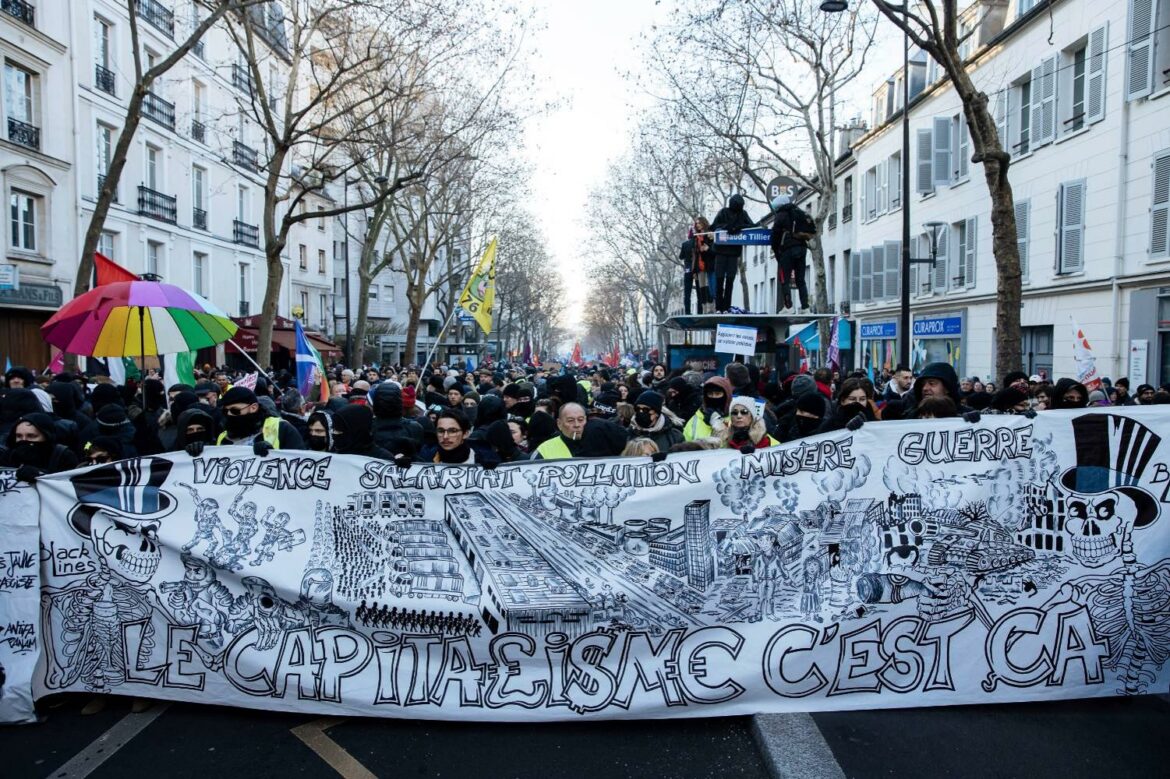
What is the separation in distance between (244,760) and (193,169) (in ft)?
104

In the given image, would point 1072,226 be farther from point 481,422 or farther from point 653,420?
point 481,422

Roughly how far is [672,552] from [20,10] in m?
23.8

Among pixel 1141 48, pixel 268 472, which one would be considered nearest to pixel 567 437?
pixel 268 472

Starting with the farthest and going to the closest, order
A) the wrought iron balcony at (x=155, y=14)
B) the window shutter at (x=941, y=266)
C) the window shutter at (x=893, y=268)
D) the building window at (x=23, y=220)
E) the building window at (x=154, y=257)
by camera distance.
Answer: the building window at (x=154, y=257) < the wrought iron balcony at (x=155, y=14) < the window shutter at (x=893, y=268) < the window shutter at (x=941, y=266) < the building window at (x=23, y=220)

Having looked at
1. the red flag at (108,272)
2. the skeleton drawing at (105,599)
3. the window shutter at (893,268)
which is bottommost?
the skeleton drawing at (105,599)

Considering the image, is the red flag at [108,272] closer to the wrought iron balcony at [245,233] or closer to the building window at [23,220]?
the building window at [23,220]

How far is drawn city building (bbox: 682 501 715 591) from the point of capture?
14.4 ft

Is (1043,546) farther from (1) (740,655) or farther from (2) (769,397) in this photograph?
(2) (769,397)

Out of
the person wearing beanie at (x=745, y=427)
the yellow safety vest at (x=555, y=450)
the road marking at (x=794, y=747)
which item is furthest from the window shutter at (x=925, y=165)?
the road marking at (x=794, y=747)

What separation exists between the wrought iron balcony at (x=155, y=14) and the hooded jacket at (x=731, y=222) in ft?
69.2

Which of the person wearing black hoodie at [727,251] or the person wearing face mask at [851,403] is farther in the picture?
the person wearing black hoodie at [727,251]

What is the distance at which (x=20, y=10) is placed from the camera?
70.0 ft

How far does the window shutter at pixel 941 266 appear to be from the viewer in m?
25.9

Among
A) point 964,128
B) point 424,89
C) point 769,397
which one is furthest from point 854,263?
point 769,397
